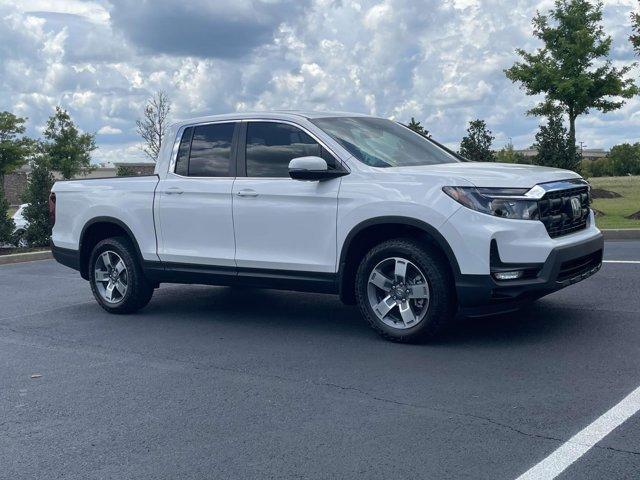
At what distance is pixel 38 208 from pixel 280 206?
1322 cm

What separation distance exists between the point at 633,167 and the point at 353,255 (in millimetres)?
90684

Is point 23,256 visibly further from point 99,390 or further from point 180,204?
point 99,390

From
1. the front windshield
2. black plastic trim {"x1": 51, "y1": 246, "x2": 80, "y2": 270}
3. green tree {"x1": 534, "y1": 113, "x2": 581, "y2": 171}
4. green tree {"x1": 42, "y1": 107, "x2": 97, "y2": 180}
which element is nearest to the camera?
the front windshield

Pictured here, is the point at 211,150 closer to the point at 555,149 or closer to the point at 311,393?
the point at 311,393

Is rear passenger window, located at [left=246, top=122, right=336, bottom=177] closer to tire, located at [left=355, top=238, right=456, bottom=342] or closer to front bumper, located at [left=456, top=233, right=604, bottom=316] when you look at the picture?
tire, located at [left=355, top=238, right=456, bottom=342]

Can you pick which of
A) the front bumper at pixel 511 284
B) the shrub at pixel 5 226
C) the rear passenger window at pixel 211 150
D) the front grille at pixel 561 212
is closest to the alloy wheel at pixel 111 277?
the rear passenger window at pixel 211 150

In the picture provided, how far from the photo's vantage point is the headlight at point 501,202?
6262 mm

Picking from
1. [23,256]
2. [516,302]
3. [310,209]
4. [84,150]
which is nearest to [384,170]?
[310,209]

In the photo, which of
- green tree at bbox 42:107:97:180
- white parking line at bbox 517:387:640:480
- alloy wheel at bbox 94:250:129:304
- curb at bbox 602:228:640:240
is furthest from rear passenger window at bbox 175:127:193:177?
green tree at bbox 42:107:97:180

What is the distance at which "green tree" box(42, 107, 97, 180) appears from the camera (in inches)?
1869

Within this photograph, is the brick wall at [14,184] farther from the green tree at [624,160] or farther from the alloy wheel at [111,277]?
the green tree at [624,160]

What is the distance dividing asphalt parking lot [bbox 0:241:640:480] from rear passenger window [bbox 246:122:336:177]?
1.53 m

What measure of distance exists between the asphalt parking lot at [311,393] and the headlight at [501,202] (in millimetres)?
1085

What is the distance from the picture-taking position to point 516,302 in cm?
648
